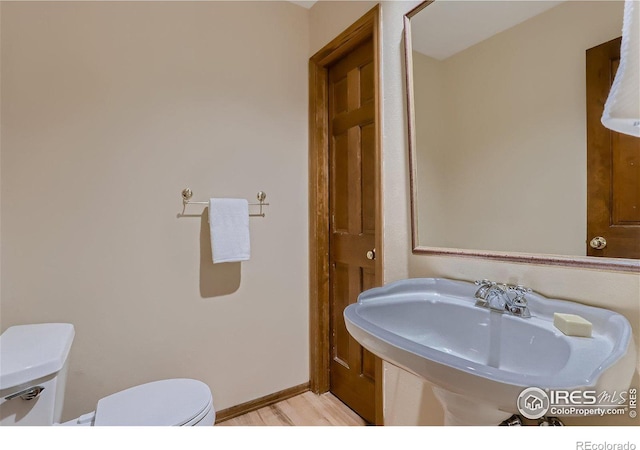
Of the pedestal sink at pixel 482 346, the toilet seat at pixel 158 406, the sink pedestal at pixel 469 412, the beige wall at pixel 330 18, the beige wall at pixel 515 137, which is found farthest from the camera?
the beige wall at pixel 330 18

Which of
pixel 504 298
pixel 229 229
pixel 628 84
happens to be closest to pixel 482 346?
pixel 504 298

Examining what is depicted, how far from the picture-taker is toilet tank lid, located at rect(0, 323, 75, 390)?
2.78 ft

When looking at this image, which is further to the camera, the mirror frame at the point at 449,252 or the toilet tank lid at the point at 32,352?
the toilet tank lid at the point at 32,352

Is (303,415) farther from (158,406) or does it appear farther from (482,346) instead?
(482,346)

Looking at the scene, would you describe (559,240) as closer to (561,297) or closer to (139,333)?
Answer: (561,297)

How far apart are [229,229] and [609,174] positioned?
143 centimetres

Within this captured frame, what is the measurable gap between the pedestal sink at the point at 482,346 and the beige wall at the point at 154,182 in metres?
0.94

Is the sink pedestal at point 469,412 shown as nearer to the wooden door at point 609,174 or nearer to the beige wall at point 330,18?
the wooden door at point 609,174

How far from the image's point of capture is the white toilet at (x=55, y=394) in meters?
0.86

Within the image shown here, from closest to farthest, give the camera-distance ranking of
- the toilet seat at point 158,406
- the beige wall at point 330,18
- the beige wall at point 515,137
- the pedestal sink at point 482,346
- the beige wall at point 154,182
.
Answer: the pedestal sink at point 482,346, the beige wall at point 515,137, the toilet seat at point 158,406, the beige wall at point 154,182, the beige wall at point 330,18

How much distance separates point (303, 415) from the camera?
1.63m

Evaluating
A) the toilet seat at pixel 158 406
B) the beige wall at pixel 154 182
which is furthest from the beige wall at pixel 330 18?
the toilet seat at pixel 158 406

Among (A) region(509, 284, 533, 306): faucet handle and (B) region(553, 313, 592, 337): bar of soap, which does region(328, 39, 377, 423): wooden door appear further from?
→ (B) region(553, 313, 592, 337): bar of soap

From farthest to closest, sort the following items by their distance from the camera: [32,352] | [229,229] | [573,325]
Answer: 1. [229,229]
2. [32,352]
3. [573,325]
